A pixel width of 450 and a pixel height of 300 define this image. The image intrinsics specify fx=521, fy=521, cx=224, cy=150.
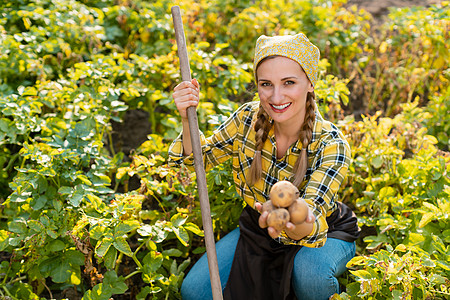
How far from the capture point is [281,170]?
2.03 m

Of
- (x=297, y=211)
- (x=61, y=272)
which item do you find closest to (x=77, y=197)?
(x=61, y=272)

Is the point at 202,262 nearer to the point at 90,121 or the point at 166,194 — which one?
the point at 166,194

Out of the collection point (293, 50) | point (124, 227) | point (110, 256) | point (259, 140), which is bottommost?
point (110, 256)

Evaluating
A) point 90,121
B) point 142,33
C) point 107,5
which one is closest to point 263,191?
point 90,121

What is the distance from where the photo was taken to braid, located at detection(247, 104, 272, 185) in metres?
2.01

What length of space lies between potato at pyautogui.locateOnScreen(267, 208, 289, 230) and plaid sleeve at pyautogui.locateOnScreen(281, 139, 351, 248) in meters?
0.30

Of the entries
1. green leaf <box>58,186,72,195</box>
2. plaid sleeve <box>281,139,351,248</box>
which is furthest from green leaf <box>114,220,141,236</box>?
plaid sleeve <box>281,139,351,248</box>

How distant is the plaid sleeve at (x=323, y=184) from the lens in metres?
1.78

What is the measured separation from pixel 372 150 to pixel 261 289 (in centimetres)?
102

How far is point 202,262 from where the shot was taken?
223 cm

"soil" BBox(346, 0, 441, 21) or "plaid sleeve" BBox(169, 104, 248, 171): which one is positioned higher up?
"soil" BBox(346, 0, 441, 21)

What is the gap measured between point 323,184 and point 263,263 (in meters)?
0.46

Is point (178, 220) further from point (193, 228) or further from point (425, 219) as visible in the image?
point (425, 219)

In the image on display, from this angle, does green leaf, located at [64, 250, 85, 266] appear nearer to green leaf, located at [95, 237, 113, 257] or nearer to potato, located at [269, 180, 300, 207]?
green leaf, located at [95, 237, 113, 257]
